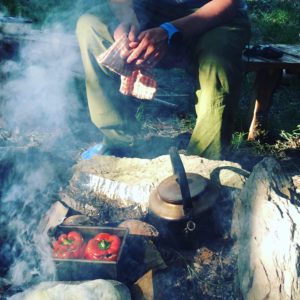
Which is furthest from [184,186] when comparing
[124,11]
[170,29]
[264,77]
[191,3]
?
[264,77]

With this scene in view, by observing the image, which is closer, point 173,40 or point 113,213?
point 113,213

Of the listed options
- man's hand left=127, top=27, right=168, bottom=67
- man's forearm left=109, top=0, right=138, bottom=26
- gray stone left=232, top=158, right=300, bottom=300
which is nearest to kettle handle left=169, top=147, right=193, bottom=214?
gray stone left=232, top=158, right=300, bottom=300

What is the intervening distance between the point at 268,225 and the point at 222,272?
1.62 ft

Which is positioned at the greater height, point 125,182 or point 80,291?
point 80,291

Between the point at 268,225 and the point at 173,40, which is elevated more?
the point at 173,40

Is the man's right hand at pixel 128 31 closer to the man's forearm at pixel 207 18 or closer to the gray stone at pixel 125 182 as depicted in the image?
the man's forearm at pixel 207 18

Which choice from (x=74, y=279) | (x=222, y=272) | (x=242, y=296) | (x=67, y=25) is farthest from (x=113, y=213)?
(x=67, y=25)

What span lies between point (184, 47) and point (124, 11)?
0.60 metres

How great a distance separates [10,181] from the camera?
9.44 ft

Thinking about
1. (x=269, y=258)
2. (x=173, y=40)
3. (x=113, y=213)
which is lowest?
(x=113, y=213)

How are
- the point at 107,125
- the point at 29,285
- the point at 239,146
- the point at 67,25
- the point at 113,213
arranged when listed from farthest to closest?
the point at 67,25
the point at 239,146
the point at 107,125
the point at 113,213
the point at 29,285

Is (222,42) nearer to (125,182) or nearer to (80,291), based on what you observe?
(125,182)

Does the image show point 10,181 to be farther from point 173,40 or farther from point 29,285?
point 173,40

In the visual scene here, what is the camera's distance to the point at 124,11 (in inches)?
133
